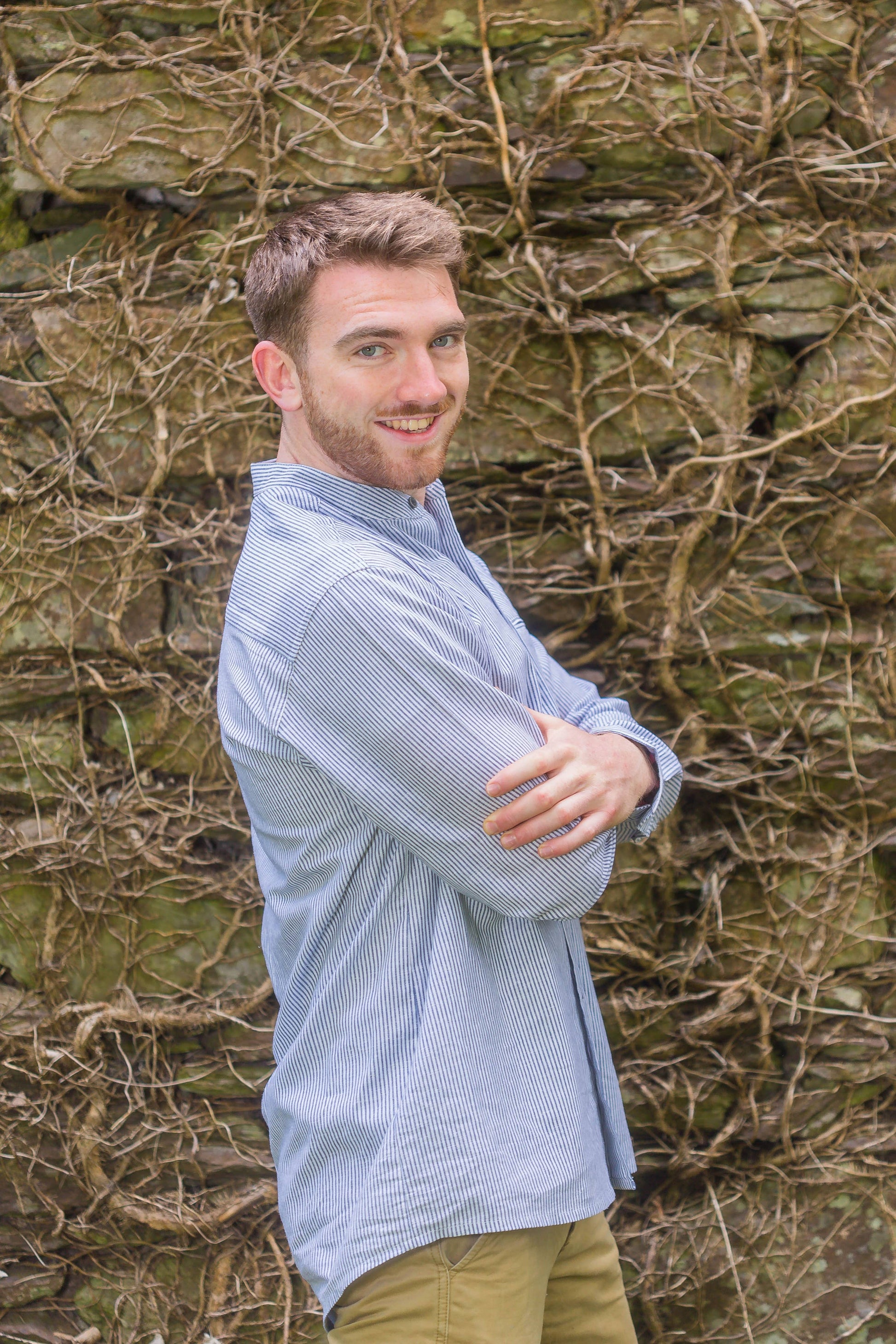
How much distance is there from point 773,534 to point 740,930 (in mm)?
880

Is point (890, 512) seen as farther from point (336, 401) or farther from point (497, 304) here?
point (336, 401)

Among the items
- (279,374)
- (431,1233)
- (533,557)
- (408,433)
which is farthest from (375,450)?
(533,557)

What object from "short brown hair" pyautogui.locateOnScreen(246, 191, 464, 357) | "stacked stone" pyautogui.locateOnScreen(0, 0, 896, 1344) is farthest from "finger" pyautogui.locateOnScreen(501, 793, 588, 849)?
"stacked stone" pyautogui.locateOnScreen(0, 0, 896, 1344)

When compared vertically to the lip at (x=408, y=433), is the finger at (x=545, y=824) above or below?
below

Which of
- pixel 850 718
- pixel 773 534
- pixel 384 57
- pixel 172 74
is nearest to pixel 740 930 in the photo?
pixel 850 718

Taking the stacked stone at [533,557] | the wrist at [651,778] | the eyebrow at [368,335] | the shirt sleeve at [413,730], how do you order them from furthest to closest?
the stacked stone at [533,557], the wrist at [651,778], the eyebrow at [368,335], the shirt sleeve at [413,730]

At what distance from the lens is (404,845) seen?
1185mm

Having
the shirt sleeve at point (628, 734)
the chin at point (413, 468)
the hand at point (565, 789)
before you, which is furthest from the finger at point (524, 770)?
the chin at point (413, 468)

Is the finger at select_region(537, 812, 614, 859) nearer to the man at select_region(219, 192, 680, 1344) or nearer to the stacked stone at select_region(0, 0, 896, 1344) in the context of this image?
the man at select_region(219, 192, 680, 1344)

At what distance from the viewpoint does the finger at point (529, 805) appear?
1.14 m

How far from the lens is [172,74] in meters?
2.18

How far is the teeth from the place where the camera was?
1.31m

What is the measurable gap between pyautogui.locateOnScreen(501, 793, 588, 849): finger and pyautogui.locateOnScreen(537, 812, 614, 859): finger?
1 cm

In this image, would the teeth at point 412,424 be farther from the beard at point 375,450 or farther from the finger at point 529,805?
the finger at point 529,805
